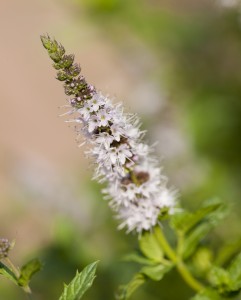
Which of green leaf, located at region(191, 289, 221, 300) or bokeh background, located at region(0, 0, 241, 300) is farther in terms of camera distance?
bokeh background, located at region(0, 0, 241, 300)

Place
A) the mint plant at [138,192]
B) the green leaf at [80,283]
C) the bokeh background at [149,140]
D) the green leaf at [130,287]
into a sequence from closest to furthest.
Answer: the green leaf at [80,283], the mint plant at [138,192], the green leaf at [130,287], the bokeh background at [149,140]

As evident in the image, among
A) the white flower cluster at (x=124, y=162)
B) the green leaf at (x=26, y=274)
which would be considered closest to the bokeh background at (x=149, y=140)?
the white flower cluster at (x=124, y=162)

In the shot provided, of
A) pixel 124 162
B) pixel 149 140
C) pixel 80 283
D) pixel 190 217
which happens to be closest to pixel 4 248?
pixel 80 283

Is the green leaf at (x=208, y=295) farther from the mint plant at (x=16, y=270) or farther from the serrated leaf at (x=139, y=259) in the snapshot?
the mint plant at (x=16, y=270)

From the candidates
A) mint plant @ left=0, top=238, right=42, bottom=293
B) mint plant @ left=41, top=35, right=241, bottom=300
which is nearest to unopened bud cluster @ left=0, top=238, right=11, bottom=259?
mint plant @ left=0, top=238, right=42, bottom=293

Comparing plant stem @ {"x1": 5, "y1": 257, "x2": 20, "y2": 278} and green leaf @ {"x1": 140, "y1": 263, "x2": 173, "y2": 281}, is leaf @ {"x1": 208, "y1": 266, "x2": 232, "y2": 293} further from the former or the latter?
plant stem @ {"x1": 5, "y1": 257, "x2": 20, "y2": 278}
